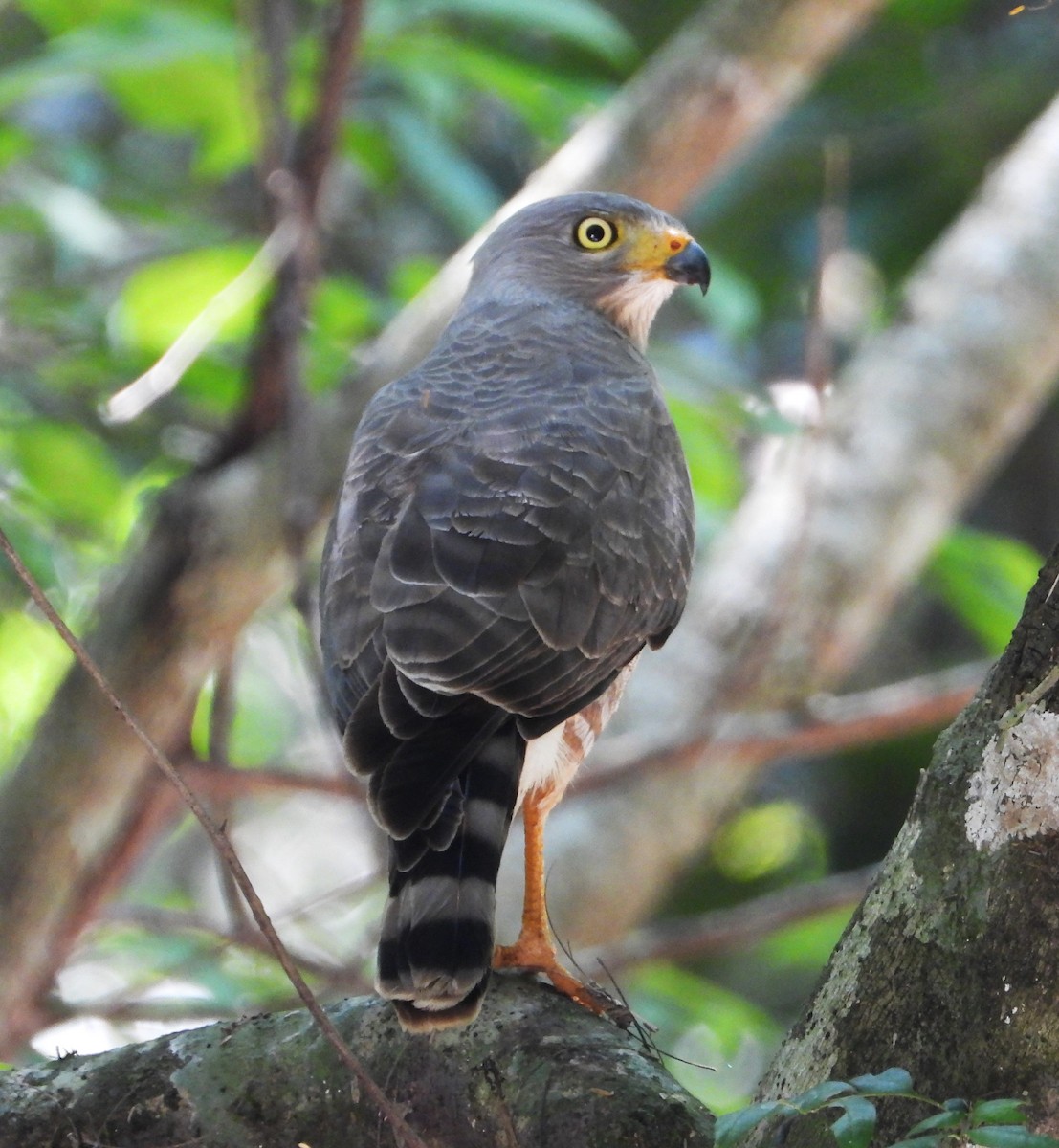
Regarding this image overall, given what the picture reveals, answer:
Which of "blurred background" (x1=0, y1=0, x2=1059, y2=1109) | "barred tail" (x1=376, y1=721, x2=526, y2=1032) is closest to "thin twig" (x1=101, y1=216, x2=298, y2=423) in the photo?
"blurred background" (x1=0, y1=0, x2=1059, y2=1109)

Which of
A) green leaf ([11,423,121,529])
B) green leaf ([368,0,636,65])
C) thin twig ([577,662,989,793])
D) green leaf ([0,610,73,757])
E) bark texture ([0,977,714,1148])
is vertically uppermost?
green leaf ([368,0,636,65])

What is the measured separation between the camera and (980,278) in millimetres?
6430

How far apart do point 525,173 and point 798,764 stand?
11.7ft

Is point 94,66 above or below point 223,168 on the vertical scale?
above

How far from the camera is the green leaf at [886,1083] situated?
1901 millimetres

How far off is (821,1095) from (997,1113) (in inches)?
8.1

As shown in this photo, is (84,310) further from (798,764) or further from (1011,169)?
(798,764)

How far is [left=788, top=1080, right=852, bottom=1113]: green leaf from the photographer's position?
6.26ft

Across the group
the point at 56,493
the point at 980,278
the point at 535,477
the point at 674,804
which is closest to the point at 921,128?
the point at 980,278

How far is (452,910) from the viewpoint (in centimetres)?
272

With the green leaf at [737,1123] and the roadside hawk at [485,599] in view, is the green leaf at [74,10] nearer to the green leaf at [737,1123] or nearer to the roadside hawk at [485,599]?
the roadside hawk at [485,599]

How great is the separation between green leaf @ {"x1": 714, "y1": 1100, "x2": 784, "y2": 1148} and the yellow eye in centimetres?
318

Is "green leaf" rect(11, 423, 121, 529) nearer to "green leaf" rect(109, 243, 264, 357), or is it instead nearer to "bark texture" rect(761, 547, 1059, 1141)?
"green leaf" rect(109, 243, 264, 357)

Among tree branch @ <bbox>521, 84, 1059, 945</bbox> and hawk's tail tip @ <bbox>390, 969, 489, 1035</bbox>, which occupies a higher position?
hawk's tail tip @ <bbox>390, 969, 489, 1035</bbox>
